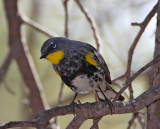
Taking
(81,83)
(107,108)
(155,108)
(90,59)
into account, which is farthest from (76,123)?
(155,108)

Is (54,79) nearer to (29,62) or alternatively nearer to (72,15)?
(72,15)

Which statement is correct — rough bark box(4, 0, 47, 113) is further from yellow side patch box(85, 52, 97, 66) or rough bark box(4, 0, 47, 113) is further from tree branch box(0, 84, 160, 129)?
tree branch box(0, 84, 160, 129)

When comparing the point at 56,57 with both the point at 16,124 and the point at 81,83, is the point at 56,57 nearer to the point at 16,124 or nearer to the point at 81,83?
the point at 81,83

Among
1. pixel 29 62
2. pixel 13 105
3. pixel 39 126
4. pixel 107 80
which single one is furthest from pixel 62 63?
pixel 13 105

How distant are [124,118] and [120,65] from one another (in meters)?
0.96

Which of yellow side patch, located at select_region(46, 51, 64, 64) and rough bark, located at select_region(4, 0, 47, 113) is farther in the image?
rough bark, located at select_region(4, 0, 47, 113)

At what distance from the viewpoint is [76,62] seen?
134 inches

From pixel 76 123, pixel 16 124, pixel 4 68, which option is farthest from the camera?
pixel 4 68

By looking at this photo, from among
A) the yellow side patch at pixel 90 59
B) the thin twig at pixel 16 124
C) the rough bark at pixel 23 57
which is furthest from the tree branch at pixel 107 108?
the rough bark at pixel 23 57

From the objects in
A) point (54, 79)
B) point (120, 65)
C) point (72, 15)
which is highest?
point (72, 15)

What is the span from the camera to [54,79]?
7402 millimetres

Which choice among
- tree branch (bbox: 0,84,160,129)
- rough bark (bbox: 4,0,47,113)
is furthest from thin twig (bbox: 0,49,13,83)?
tree branch (bbox: 0,84,160,129)

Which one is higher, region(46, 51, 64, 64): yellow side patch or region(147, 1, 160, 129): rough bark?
region(46, 51, 64, 64): yellow side patch

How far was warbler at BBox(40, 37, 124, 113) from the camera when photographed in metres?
3.39
